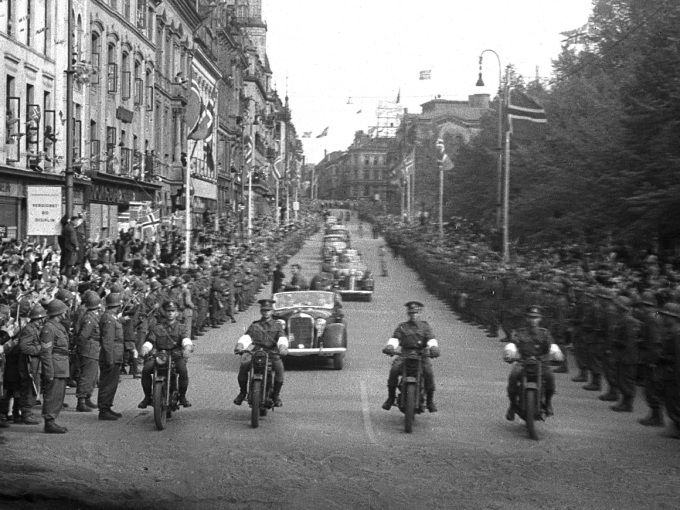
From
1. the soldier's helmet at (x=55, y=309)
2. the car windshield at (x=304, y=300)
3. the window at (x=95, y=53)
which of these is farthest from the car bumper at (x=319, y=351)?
the window at (x=95, y=53)

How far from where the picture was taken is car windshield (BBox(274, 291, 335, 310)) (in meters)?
23.8

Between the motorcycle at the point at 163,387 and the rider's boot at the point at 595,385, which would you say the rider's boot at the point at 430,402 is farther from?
the rider's boot at the point at 595,385

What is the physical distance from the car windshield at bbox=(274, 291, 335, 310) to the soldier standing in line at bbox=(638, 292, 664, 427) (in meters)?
9.11

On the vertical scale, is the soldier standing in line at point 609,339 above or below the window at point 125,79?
below

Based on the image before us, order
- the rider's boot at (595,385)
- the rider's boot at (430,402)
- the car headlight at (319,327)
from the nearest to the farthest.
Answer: the rider's boot at (430,402) < the rider's boot at (595,385) < the car headlight at (319,327)

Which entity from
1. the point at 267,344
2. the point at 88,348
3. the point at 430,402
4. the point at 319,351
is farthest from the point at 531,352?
the point at 319,351

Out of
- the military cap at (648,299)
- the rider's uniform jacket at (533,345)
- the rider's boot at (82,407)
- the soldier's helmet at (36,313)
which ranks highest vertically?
the military cap at (648,299)

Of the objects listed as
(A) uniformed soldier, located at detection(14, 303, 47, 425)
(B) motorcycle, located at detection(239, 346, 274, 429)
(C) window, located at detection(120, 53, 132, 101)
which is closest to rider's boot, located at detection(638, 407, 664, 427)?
(B) motorcycle, located at detection(239, 346, 274, 429)

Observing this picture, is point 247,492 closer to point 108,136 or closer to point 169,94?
point 108,136

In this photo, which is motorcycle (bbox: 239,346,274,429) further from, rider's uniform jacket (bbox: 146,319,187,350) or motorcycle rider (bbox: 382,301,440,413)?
motorcycle rider (bbox: 382,301,440,413)

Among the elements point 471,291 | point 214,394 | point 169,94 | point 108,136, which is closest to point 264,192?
point 169,94

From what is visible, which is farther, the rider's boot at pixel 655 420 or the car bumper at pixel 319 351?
the car bumper at pixel 319 351

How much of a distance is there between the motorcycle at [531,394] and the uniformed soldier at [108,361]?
5.36m

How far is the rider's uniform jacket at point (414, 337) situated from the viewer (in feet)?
50.9
